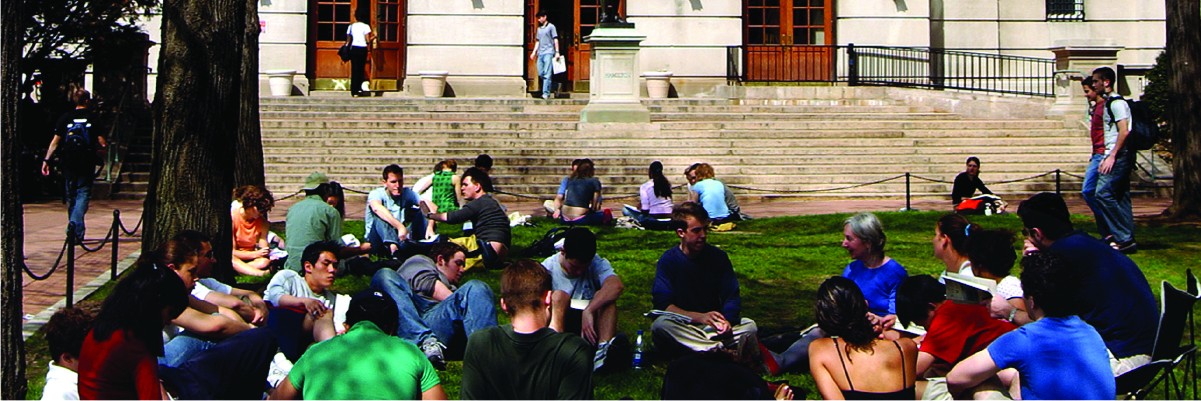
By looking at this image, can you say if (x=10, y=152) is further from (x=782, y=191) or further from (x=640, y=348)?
(x=782, y=191)

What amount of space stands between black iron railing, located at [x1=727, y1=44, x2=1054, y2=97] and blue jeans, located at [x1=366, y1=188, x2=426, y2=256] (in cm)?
1712

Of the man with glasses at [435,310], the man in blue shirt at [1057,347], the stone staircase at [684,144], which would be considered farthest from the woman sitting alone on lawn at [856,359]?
the stone staircase at [684,144]

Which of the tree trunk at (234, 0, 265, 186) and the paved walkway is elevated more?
the tree trunk at (234, 0, 265, 186)

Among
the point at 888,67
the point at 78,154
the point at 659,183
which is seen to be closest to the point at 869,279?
the point at 659,183

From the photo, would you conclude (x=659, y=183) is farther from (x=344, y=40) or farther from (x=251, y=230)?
(x=344, y=40)

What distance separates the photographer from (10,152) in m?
7.27

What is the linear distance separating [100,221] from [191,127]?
24.4 ft

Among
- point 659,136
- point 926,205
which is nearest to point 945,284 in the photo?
point 926,205

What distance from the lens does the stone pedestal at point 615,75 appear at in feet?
80.1

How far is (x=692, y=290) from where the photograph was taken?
9211 millimetres

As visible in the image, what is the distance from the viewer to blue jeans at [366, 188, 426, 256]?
1343cm

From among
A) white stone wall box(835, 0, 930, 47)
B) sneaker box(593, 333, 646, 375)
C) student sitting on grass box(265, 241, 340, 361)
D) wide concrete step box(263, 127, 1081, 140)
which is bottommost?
sneaker box(593, 333, 646, 375)

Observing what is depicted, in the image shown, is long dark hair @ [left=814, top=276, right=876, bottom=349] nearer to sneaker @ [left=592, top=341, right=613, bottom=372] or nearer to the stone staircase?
sneaker @ [left=592, top=341, right=613, bottom=372]

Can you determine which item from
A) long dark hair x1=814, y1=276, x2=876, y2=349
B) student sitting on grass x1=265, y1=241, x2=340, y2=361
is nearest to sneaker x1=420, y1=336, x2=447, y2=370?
student sitting on grass x1=265, y1=241, x2=340, y2=361
